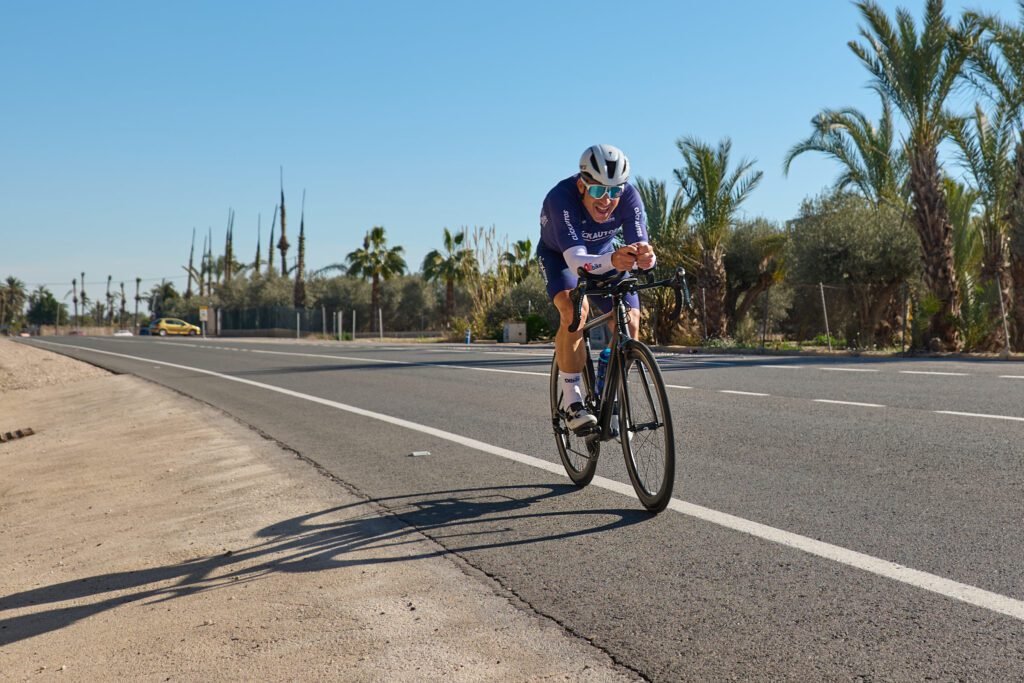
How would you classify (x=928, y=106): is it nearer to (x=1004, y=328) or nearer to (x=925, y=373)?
(x=1004, y=328)

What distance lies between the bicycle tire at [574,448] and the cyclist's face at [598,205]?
93cm

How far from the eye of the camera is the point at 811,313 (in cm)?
3141

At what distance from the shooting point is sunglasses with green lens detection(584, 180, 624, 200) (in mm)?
5152

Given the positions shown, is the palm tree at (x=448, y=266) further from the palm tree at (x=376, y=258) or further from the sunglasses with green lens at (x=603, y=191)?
the sunglasses with green lens at (x=603, y=191)

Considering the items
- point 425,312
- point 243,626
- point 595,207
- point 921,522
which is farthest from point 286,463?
point 425,312

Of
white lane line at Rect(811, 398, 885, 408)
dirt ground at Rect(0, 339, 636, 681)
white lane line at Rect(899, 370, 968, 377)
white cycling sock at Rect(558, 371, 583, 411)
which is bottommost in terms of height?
dirt ground at Rect(0, 339, 636, 681)

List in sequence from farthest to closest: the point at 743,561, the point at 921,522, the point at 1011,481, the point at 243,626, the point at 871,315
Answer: the point at 871,315 < the point at 1011,481 < the point at 921,522 < the point at 743,561 < the point at 243,626

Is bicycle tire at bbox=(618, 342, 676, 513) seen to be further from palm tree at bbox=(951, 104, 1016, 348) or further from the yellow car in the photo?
the yellow car

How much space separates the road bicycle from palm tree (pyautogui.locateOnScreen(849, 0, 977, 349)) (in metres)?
17.2

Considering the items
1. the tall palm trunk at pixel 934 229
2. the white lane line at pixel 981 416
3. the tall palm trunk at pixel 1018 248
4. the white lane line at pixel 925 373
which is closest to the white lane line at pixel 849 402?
the white lane line at pixel 981 416

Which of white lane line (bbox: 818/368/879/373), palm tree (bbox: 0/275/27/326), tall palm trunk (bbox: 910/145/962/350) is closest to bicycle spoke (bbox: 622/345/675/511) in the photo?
white lane line (bbox: 818/368/879/373)

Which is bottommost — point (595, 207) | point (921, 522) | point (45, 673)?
point (45, 673)

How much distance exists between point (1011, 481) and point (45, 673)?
15.6ft

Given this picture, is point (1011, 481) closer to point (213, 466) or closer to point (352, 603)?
point (352, 603)
